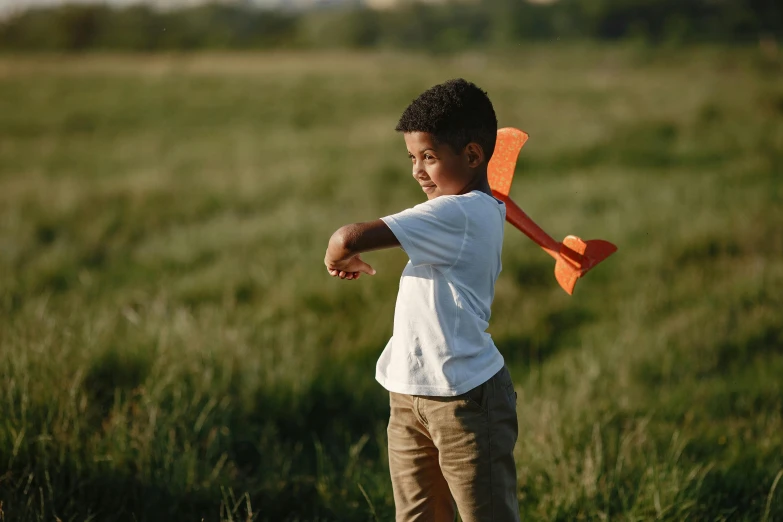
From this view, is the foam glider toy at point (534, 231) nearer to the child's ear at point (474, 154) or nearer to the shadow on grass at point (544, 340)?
the child's ear at point (474, 154)

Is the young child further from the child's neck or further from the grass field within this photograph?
the grass field

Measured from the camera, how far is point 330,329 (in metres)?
4.91

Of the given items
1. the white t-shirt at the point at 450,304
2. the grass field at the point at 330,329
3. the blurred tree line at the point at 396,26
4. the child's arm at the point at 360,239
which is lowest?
the grass field at the point at 330,329

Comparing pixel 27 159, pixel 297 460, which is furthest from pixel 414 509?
pixel 27 159

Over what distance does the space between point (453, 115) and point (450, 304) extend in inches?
20.7

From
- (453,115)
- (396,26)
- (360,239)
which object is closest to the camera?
(360,239)

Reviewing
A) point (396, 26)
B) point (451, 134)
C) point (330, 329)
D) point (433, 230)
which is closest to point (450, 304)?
point (433, 230)

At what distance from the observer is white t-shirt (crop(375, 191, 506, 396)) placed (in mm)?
1875

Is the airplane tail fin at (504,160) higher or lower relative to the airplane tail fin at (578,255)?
higher

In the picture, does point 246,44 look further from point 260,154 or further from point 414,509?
point 414,509

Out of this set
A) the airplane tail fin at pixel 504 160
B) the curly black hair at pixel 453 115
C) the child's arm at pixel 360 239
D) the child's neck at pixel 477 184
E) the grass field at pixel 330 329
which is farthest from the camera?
the grass field at pixel 330 329

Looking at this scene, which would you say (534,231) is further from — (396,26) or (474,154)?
(396,26)

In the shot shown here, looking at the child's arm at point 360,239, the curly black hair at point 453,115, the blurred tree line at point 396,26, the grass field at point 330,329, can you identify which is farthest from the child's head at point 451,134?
the blurred tree line at point 396,26

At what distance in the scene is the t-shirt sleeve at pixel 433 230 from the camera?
1.78 m
